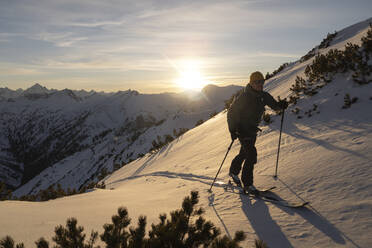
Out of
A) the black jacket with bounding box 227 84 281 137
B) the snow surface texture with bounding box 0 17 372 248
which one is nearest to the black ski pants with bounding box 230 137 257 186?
the black jacket with bounding box 227 84 281 137

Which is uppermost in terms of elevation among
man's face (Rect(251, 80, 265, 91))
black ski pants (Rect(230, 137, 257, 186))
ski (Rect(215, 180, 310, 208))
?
man's face (Rect(251, 80, 265, 91))

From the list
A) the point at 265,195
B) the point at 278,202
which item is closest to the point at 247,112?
the point at 265,195

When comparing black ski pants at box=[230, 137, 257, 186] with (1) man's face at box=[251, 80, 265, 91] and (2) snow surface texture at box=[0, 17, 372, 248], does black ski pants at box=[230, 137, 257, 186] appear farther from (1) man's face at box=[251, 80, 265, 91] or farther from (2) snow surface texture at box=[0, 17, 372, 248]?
(1) man's face at box=[251, 80, 265, 91]

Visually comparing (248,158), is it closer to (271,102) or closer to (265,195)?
(265,195)

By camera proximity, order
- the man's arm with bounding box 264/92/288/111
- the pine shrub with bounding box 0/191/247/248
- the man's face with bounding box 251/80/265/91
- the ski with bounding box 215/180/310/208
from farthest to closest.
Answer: the man's arm with bounding box 264/92/288/111, the man's face with bounding box 251/80/265/91, the ski with bounding box 215/180/310/208, the pine shrub with bounding box 0/191/247/248

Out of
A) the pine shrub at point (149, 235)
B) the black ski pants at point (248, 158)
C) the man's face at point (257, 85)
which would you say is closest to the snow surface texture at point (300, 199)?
the black ski pants at point (248, 158)

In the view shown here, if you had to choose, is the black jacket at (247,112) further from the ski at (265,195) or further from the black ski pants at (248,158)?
the ski at (265,195)

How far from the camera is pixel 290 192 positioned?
13.7 feet

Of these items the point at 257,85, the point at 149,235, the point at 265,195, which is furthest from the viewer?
the point at 257,85

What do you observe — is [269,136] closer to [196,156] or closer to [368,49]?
[196,156]

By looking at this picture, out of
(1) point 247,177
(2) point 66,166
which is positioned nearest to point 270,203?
(1) point 247,177

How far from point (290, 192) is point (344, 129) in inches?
117

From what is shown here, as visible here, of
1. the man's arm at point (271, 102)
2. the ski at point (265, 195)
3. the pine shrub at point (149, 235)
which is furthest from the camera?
the man's arm at point (271, 102)

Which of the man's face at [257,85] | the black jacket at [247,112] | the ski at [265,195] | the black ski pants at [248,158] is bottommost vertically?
the ski at [265,195]
